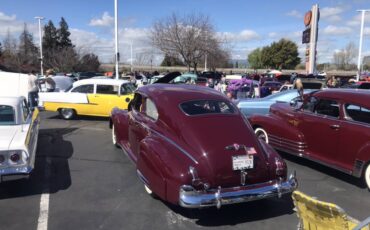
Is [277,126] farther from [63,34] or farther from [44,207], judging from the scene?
[63,34]

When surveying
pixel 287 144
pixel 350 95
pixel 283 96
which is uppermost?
pixel 350 95

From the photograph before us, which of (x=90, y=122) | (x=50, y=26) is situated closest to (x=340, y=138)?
(x=90, y=122)

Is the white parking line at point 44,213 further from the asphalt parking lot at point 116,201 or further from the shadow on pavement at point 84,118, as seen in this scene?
the shadow on pavement at point 84,118

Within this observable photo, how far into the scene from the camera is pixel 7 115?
6766 mm

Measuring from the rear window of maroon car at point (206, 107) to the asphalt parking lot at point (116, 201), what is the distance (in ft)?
4.53

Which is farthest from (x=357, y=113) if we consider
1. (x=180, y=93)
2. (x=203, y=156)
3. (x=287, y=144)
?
(x=203, y=156)

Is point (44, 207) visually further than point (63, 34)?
No

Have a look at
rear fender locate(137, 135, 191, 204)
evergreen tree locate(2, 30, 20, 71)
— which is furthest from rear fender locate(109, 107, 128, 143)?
evergreen tree locate(2, 30, 20, 71)

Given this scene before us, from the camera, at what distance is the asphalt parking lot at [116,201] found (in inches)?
187

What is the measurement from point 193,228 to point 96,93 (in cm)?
932

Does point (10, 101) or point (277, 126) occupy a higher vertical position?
point (10, 101)

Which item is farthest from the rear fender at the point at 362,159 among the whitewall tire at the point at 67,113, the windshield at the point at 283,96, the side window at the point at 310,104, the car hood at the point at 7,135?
the whitewall tire at the point at 67,113

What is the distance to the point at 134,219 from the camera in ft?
15.9

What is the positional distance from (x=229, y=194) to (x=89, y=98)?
9.44 metres
